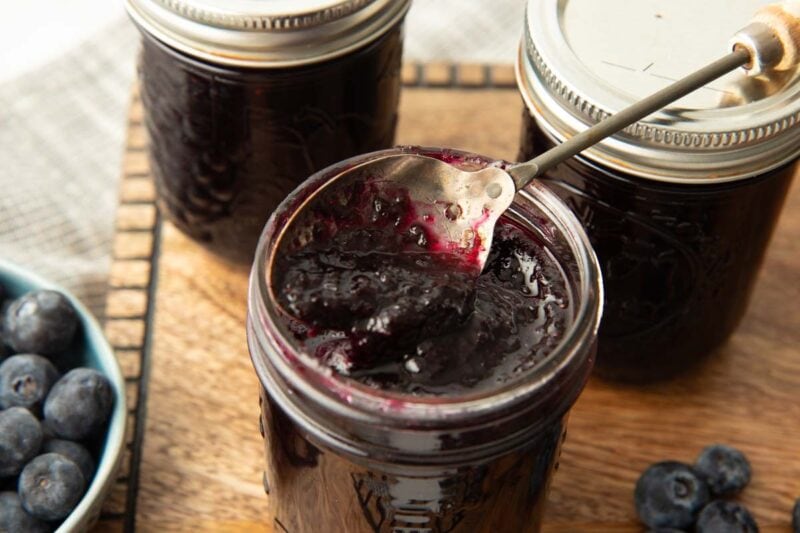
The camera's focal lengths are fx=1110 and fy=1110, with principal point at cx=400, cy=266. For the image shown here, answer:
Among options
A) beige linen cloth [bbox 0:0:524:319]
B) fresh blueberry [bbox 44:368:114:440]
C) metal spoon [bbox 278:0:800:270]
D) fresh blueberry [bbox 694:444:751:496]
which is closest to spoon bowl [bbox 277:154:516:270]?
metal spoon [bbox 278:0:800:270]

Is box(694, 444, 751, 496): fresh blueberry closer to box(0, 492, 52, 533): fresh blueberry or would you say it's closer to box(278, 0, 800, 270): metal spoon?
box(278, 0, 800, 270): metal spoon

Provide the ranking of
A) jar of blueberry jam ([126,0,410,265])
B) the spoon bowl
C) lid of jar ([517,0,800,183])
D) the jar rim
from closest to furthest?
1. the jar rim
2. the spoon bowl
3. lid of jar ([517,0,800,183])
4. jar of blueberry jam ([126,0,410,265])

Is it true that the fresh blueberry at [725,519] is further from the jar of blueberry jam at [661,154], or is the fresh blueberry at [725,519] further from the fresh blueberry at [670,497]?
the jar of blueberry jam at [661,154]

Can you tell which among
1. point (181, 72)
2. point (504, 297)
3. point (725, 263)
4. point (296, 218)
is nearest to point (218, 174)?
point (181, 72)

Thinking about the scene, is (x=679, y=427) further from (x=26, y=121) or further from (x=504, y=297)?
(x=26, y=121)

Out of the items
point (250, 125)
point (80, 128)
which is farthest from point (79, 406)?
point (80, 128)

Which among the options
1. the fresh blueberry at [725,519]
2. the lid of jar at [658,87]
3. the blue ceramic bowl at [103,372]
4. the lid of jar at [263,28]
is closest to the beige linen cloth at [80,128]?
the blue ceramic bowl at [103,372]
